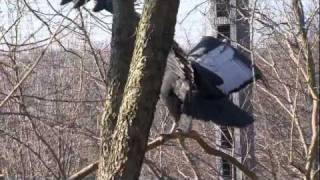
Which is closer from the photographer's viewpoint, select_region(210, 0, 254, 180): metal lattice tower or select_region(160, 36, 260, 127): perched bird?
select_region(160, 36, 260, 127): perched bird

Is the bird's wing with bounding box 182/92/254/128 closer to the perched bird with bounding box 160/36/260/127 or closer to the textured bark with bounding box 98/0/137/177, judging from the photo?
the perched bird with bounding box 160/36/260/127

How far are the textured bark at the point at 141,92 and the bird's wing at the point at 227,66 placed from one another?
878 millimetres

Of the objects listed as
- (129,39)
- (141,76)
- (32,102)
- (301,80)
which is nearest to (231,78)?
(129,39)

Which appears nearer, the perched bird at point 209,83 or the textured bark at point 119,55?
the textured bark at point 119,55

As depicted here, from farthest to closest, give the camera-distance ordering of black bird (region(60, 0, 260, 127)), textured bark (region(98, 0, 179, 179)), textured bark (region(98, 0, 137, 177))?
black bird (region(60, 0, 260, 127)) → textured bark (region(98, 0, 137, 177)) → textured bark (region(98, 0, 179, 179))

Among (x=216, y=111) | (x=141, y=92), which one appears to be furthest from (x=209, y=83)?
(x=141, y=92)

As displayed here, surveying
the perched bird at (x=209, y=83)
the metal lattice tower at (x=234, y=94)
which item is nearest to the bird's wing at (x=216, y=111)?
the perched bird at (x=209, y=83)

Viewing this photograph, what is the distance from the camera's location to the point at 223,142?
6496 millimetres

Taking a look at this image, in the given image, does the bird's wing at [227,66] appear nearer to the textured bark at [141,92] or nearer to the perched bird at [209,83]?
the perched bird at [209,83]

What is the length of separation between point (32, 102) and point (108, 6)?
8.04 feet

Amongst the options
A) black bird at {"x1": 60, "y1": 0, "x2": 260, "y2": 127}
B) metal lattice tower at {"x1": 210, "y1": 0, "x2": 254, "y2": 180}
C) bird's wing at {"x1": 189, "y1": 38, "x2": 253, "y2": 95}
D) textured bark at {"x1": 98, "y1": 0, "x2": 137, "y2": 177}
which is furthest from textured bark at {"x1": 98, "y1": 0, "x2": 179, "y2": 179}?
metal lattice tower at {"x1": 210, "y1": 0, "x2": 254, "y2": 180}

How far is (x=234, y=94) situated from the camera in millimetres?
5590

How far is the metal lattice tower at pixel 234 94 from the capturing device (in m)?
5.56

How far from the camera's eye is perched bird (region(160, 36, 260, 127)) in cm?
Result: 337
